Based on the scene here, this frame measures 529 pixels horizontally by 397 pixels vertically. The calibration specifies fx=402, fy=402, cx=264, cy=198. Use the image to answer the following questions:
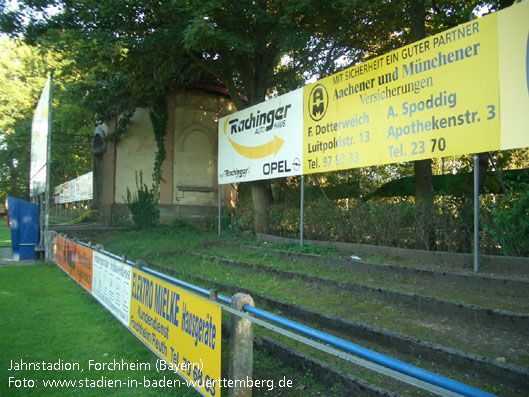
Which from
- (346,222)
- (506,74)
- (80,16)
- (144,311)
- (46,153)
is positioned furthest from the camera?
(46,153)

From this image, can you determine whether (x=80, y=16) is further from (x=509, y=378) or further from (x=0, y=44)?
(x=0, y=44)

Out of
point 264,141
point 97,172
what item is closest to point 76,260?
point 264,141

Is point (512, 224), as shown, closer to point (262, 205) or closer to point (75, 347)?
point (75, 347)

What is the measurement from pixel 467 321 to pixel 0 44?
43.6 m

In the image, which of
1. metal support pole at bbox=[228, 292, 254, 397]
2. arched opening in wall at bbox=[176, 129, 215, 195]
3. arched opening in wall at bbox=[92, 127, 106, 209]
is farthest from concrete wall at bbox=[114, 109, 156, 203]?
metal support pole at bbox=[228, 292, 254, 397]

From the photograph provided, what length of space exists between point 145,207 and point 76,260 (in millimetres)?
8644

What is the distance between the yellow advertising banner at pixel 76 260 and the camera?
26.5 feet

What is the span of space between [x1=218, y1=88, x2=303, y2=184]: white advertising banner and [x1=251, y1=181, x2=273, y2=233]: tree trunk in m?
0.71

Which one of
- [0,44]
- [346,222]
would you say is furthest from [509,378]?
[0,44]

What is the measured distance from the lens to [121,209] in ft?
60.2

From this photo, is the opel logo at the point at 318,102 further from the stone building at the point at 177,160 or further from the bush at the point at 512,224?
the stone building at the point at 177,160

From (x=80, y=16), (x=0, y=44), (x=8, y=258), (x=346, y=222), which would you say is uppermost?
(x=0, y=44)

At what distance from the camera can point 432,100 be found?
6.68 metres

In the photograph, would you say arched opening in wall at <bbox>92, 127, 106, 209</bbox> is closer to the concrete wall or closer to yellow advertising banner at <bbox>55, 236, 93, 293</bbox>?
the concrete wall
